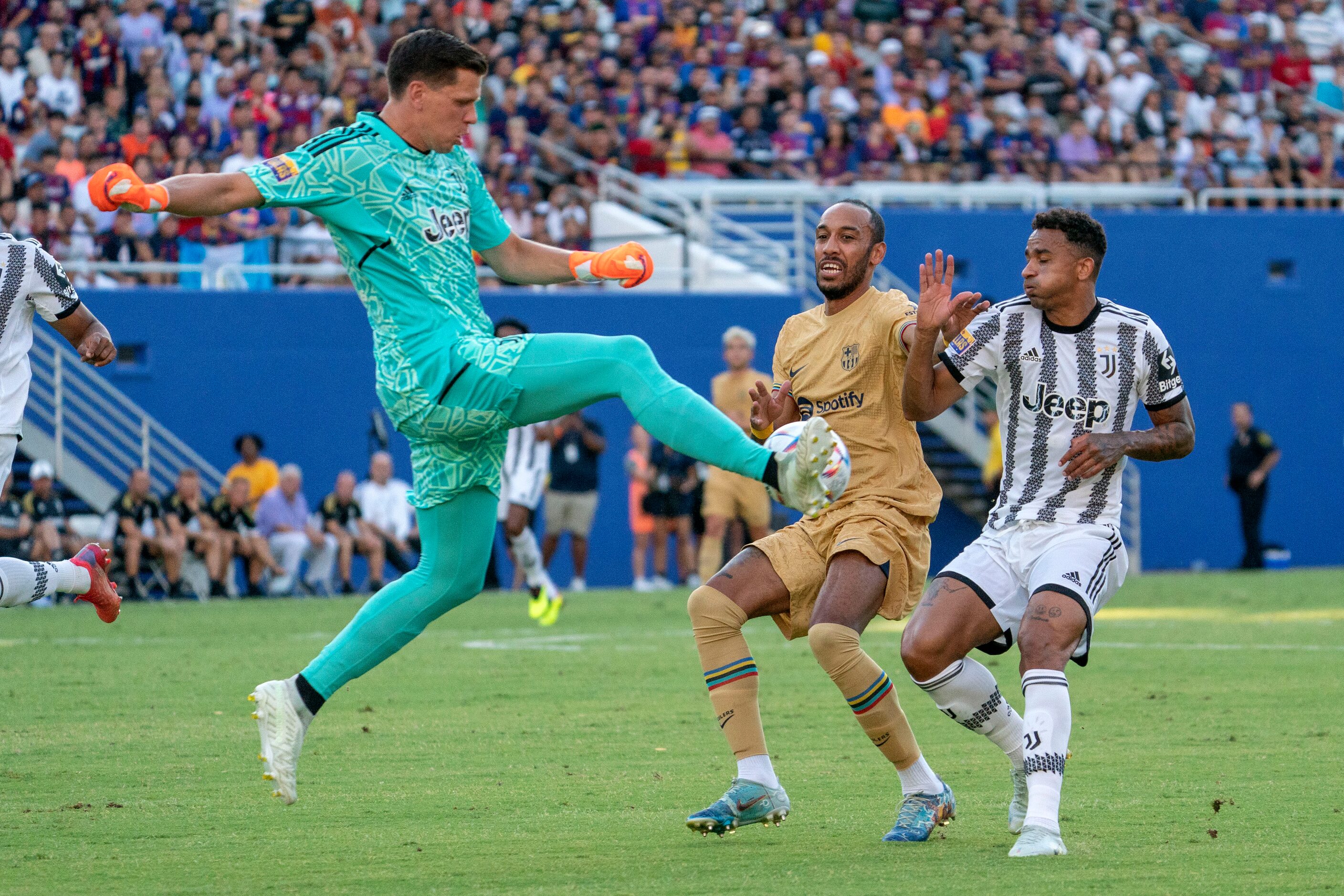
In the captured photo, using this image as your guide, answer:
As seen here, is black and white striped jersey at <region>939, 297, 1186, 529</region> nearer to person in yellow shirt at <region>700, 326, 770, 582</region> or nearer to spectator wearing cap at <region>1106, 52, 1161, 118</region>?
person in yellow shirt at <region>700, 326, 770, 582</region>

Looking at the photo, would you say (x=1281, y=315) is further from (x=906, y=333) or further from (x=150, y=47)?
(x=906, y=333)

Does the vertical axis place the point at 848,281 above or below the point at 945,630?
above

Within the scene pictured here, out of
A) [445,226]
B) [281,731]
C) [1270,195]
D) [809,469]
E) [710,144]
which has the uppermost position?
[710,144]

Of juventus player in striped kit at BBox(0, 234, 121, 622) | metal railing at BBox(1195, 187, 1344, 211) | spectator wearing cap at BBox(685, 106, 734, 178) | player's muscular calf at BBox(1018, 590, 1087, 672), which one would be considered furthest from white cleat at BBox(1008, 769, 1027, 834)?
metal railing at BBox(1195, 187, 1344, 211)

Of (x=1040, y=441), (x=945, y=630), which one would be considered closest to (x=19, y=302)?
(x=945, y=630)

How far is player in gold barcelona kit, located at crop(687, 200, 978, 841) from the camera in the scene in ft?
20.3

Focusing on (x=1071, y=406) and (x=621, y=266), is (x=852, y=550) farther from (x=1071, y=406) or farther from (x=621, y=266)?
(x=621, y=266)

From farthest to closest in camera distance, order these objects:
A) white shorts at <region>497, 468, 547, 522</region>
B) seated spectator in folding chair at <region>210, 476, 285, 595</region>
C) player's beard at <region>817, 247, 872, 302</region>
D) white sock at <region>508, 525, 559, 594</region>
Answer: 1. seated spectator in folding chair at <region>210, 476, 285, 595</region>
2. white shorts at <region>497, 468, 547, 522</region>
3. white sock at <region>508, 525, 559, 594</region>
4. player's beard at <region>817, 247, 872, 302</region>

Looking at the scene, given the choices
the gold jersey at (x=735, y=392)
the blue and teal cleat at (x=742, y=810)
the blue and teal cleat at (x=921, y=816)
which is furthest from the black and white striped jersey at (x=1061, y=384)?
the gold jersey at (x=735, y=392)

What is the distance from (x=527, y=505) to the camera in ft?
51.8

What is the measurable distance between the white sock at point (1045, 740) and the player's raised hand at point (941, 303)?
1191mm

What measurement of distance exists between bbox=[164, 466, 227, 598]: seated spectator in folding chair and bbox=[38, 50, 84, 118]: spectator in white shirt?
4.51m

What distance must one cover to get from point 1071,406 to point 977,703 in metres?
1.07

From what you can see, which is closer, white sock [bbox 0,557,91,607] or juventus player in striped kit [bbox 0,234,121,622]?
juventus player in striped kit [bbox 0,234,121,622]
